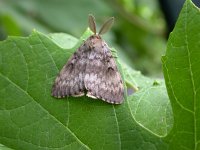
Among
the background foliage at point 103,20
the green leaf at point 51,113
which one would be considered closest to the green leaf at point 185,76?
the green leaf at point 51,113

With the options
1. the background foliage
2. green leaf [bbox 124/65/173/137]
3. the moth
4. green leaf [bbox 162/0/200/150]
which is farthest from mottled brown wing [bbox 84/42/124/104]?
the background foliage

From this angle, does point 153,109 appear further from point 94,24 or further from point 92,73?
point 94,24

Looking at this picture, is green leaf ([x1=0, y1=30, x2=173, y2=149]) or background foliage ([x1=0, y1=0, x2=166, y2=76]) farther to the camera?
background foliage ([x1=0, y1=0, x2=166, y2=76])

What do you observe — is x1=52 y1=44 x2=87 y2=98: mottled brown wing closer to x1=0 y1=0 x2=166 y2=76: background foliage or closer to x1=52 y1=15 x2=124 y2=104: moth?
x1=52 y1=15 x2=124 y2=104: moth

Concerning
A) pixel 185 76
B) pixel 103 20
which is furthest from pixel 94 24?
pixel 103 20

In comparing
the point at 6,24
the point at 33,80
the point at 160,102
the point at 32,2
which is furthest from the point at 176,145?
the point at 32,2

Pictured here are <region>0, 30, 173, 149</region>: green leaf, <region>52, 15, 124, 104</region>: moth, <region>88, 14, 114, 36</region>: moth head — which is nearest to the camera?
<region>0, 30, 173, 149</region>: green leaf
